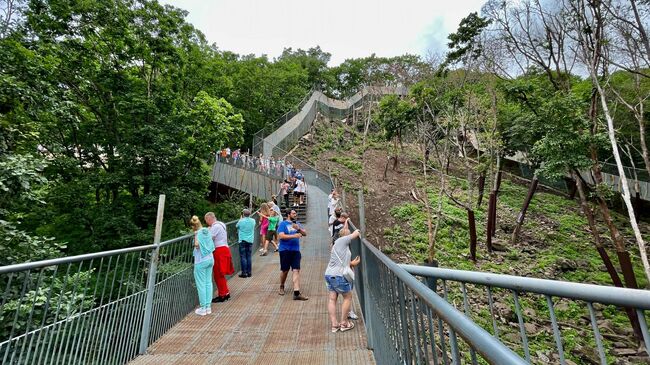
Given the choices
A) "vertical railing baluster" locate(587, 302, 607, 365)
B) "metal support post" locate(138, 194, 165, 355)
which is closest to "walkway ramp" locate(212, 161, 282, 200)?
"metal support post" locate(138, 194, 165, 355)

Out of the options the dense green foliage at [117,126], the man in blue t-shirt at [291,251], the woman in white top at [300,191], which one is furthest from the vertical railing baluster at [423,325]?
the woman in white top at [300,191]

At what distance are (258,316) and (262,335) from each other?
0.91 metres

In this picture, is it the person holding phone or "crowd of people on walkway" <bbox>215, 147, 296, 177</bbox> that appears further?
"crowd of people on walkway" <bbox>215, 147, 296, 177</bbox>

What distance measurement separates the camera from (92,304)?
3.99 m

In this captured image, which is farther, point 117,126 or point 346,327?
point 117,126

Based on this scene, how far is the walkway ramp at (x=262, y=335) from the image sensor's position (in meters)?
4.58

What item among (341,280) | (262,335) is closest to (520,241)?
(341,280)

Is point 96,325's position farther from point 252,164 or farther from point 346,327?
point 252,164

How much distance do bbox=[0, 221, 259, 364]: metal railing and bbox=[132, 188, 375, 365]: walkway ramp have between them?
1.43ft

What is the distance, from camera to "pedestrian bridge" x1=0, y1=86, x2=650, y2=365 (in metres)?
1.36

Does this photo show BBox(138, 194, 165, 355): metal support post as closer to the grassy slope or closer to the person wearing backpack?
the person wearing backpack

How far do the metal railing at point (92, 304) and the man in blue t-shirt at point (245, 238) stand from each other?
2466 mm

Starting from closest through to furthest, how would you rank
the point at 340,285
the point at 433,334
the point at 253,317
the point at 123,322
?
→ the point at 433,334 < the point at 123,322 < the point at 340,285 < the point at 253,317

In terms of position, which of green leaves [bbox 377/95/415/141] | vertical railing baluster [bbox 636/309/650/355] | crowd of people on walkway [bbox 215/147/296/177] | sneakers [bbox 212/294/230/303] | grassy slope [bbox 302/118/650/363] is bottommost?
grassy slope [bbox 302/118/650/363]
